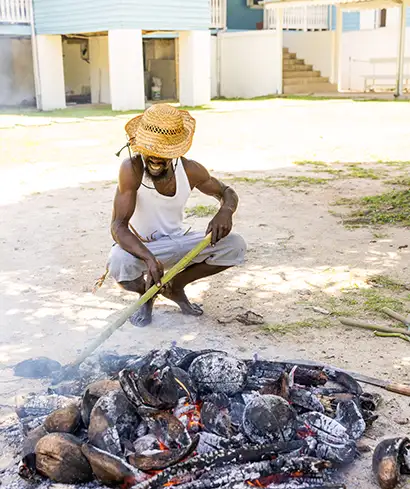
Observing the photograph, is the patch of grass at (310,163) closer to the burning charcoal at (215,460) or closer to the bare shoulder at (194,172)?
the bare shoulder at (194,172)

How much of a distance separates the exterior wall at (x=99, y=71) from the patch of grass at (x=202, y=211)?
16232mm

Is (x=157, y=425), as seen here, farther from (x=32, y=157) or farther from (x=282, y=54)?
(x=282, y=54)

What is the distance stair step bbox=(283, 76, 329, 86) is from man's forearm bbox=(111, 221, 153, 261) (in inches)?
861

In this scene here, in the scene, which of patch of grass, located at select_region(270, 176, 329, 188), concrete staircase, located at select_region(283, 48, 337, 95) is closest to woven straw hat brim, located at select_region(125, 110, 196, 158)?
patch of grass, located at select_region(270, 176, 329, 188)

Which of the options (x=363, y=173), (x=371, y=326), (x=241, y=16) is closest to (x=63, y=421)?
(x=371, y=326)

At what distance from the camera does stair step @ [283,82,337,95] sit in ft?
81.7

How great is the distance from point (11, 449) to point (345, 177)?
7.13 m

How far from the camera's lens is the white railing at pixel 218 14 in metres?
23.9

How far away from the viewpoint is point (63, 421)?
2957 mm

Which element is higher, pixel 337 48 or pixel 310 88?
pixel 337 48

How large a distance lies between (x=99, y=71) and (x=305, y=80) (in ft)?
24.7

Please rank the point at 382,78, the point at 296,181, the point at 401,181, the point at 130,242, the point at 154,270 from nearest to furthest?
the point at 154,270 < the point at 130,242 < the point at 401,181 < the point at 296,181 < the point at 382,78

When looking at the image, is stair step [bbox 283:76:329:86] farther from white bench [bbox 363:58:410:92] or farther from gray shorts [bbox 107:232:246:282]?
gray shorts [bbox 107:232:246:282]

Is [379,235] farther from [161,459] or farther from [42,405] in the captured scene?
[161,459]
